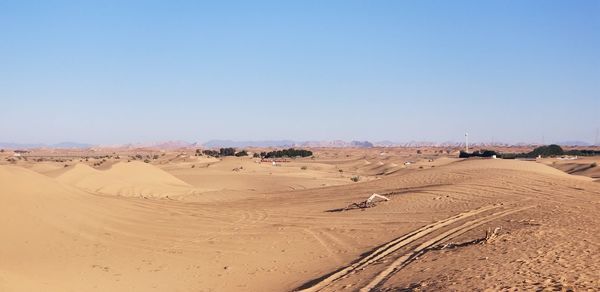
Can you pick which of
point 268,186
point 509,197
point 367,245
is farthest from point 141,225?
point 268,186

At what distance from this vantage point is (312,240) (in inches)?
578

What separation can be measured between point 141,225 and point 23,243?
4.16 metres

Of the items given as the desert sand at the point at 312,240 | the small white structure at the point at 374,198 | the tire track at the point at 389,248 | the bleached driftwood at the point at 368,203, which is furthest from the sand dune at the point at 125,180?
the tire track at the point at 389,248

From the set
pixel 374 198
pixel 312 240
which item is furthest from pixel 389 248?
pixel 374 198

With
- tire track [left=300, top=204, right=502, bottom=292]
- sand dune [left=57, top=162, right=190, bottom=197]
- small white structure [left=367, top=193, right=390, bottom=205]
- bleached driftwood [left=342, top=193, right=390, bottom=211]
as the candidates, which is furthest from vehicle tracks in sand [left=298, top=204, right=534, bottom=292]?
sand dune [left=57, top=162, right=190, bottom=197]

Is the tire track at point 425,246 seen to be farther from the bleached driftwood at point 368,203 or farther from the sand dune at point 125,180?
the sand dune at point 125,180

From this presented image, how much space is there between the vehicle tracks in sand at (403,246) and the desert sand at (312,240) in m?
0.04

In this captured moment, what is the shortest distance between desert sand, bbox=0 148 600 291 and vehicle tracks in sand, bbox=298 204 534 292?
37 millimetres

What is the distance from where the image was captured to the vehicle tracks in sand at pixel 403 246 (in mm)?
10336

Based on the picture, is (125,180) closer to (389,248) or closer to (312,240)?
(312,240)

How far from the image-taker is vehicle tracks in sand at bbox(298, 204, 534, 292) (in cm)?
1034

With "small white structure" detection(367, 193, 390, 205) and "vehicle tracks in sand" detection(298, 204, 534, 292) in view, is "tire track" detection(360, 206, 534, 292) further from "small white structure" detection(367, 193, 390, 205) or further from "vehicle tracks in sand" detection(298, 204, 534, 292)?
"small white structure" detection(367, 193, 390, 205)

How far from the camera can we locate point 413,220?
16016 millimetres

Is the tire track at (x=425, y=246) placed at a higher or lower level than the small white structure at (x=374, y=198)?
lower
